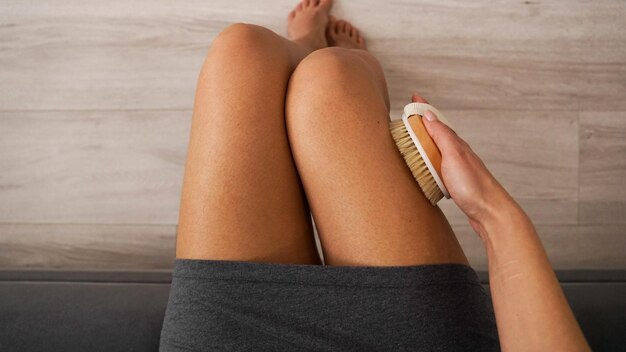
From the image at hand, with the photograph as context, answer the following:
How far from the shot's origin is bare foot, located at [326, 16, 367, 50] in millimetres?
1059

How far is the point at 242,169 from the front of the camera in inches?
25.2

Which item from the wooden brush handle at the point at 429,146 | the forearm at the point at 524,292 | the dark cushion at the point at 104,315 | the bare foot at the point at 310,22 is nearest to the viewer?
the forearm at the point at 524,292

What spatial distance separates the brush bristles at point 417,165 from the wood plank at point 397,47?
1.43 feet

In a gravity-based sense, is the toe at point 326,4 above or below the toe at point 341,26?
above

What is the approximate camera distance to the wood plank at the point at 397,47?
41.9 inches

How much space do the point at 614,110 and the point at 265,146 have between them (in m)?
0.77

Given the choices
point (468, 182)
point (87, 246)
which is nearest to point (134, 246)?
point (87, 246)

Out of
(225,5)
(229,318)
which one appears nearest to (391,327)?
(229,318)

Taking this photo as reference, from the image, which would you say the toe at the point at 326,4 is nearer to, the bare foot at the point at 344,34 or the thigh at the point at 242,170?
the bare foot at the point at 344,34

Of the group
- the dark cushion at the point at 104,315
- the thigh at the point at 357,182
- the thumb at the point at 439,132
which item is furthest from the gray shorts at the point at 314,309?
the dark cushion at the point at 104,315

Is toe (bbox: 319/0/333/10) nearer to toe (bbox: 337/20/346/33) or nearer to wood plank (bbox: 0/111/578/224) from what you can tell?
toe (bbox: 337/20/346/33)

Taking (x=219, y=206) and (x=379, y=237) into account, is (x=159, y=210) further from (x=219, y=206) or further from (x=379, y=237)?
(x=379, y=237)

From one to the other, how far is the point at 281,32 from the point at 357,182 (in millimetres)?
545

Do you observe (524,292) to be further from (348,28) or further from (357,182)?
(348,28)
